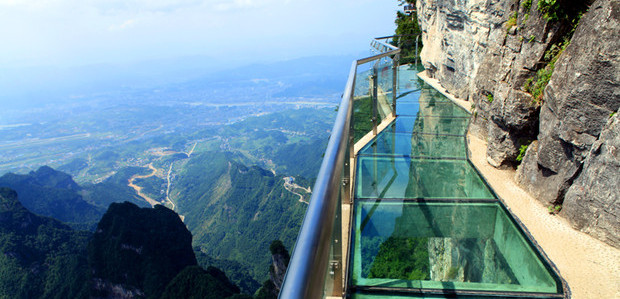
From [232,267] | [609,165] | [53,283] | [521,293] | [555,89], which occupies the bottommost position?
[232,267]

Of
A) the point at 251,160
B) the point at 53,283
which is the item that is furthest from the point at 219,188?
the point at 53,283

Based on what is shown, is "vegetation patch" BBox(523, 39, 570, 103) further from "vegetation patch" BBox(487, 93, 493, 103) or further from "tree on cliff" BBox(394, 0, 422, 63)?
"tree on cliff" BBox(394, 0, 422, 63)

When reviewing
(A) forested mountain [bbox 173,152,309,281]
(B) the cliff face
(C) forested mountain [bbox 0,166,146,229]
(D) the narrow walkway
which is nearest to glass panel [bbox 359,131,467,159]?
(B) the cliff face

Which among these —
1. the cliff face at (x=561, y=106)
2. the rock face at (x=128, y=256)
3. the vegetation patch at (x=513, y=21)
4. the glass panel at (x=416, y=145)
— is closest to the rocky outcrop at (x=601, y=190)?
the cliff face at (x=561, y=106)

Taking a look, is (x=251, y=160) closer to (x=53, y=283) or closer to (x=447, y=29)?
(x=53, y=283)

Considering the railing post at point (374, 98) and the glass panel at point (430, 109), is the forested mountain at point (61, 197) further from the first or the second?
the railing post at point (374, 98)

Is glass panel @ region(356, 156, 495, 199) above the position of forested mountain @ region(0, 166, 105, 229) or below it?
above

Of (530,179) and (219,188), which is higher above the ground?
(530,179)
